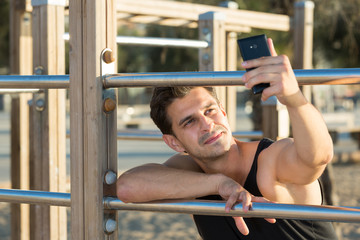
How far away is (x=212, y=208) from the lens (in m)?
1.36

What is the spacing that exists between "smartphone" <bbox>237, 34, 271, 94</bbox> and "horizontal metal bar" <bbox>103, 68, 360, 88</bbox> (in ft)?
0.13

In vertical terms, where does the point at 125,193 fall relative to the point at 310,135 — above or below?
below

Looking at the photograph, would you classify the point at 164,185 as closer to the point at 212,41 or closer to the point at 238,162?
the point at 238,162

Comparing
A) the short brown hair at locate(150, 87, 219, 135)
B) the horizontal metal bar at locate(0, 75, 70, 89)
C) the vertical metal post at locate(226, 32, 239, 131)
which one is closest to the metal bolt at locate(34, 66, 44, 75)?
the short brown hair at locate(150, 87, 219, 135)

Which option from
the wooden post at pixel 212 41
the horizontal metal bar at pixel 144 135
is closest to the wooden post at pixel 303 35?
the horizontal metal bar at pixel 144 135

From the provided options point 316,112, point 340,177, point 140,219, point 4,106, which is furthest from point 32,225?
point 4,106

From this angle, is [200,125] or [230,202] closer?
[230,202]

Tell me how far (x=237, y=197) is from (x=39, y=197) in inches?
20.1

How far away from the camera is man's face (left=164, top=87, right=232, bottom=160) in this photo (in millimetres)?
1692

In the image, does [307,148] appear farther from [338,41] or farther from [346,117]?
[346,117]

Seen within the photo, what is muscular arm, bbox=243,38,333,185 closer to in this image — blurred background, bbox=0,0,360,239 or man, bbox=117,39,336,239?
man, bbox=117,39,336,239

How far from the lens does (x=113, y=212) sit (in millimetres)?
1520

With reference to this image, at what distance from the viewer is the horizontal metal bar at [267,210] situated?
1241 mm

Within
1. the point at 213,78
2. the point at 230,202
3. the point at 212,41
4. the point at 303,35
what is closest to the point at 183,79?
the point at 213,78
